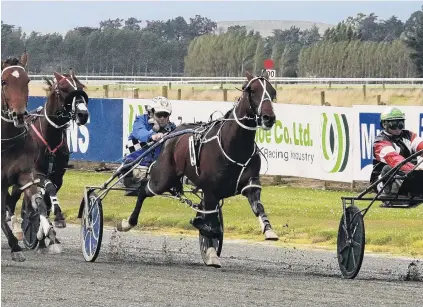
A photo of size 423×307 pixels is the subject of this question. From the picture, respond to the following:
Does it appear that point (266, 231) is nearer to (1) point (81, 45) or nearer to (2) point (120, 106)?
(2) point (120, 106)

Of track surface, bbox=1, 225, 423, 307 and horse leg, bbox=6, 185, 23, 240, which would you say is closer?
track surface, bbox=1, 225, 423, 307

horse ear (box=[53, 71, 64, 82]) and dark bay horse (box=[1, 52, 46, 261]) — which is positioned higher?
horse ear (box=[53, 71, 64, 82])

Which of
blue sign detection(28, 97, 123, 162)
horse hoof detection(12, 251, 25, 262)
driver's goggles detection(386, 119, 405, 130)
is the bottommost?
horse hoof detection(12, 251, 25, 262)

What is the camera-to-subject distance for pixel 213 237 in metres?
12.2

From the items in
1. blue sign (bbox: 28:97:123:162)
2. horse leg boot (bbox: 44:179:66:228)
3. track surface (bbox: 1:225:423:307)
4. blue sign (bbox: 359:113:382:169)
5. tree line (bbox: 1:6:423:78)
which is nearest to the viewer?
track surface (bbox: 1:225:423:307)

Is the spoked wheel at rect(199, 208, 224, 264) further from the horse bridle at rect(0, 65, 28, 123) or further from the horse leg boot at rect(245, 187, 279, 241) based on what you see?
the horse bridle at rect(0, 65, 28, 123)

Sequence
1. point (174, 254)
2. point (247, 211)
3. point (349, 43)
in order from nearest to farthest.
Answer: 1. point (174, 254)
2. point (247, 211)
3. point (349, 43)

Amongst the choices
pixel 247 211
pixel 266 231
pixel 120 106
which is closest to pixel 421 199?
pixel 266 231

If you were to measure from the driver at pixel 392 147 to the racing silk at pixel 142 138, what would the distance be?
2.85 meters

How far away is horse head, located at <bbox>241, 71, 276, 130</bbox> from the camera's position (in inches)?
454

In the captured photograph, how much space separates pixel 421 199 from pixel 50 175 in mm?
5248

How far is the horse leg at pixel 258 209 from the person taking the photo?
11133 mm

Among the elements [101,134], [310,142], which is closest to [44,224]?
[310,142]

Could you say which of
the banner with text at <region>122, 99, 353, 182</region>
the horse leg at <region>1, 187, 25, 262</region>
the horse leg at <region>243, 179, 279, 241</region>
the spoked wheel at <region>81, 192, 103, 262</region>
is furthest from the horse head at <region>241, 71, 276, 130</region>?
the banner with text at <region>122, 99, 353, 182</region>
